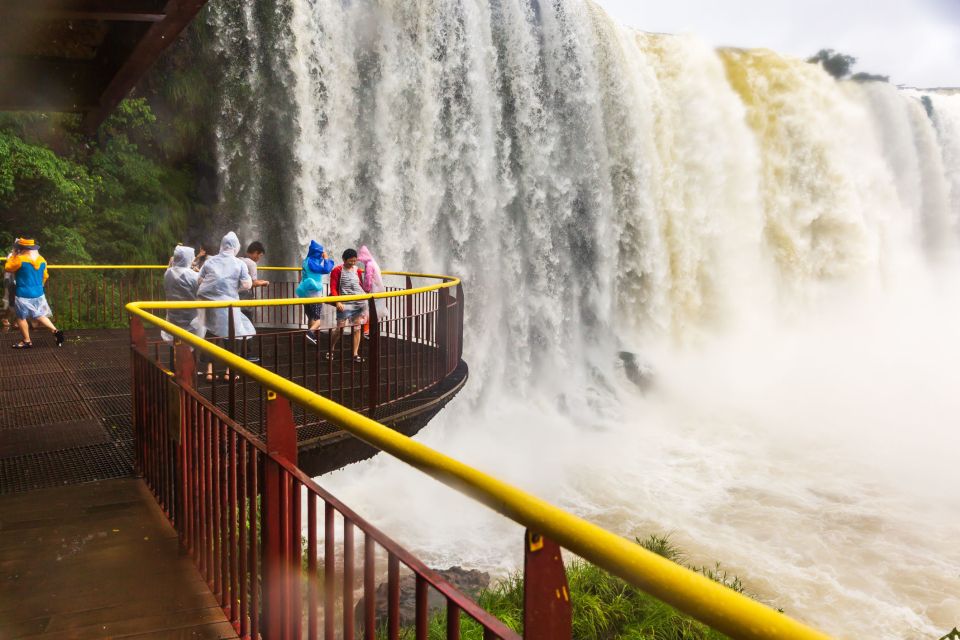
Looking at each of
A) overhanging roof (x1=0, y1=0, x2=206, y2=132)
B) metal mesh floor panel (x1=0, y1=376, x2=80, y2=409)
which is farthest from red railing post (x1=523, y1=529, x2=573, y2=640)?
metal mesh floor panel (x1=0, y1=376, x2=80, y2=409)

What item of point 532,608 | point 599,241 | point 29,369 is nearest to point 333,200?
point 599,241

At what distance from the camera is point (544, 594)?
1.36 m

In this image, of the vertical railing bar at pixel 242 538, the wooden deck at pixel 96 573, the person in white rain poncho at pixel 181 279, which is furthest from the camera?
the person in white rain poncho at pixel 181 279

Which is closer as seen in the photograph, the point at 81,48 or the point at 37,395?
the point at 81,48

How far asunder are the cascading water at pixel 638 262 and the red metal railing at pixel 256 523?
789 centimetres

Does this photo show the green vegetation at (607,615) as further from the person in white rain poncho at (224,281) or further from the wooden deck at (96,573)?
the wooden deck at (96,573)

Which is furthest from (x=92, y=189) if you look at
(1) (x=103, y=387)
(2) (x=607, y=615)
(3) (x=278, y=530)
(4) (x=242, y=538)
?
(3) (x=278, y=530)

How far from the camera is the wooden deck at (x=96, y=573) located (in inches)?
123

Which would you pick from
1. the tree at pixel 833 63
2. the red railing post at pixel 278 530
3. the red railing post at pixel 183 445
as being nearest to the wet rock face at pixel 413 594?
the red railing post at pixel 183 445

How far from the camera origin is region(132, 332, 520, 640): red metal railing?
75.4 inches

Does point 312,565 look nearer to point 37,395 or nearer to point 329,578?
point 329,578

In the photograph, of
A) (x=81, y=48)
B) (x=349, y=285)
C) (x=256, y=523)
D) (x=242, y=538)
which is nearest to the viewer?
(x=242, y=538)

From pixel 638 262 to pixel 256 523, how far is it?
2146 centimetres

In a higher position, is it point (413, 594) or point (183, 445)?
point (183, 445)
